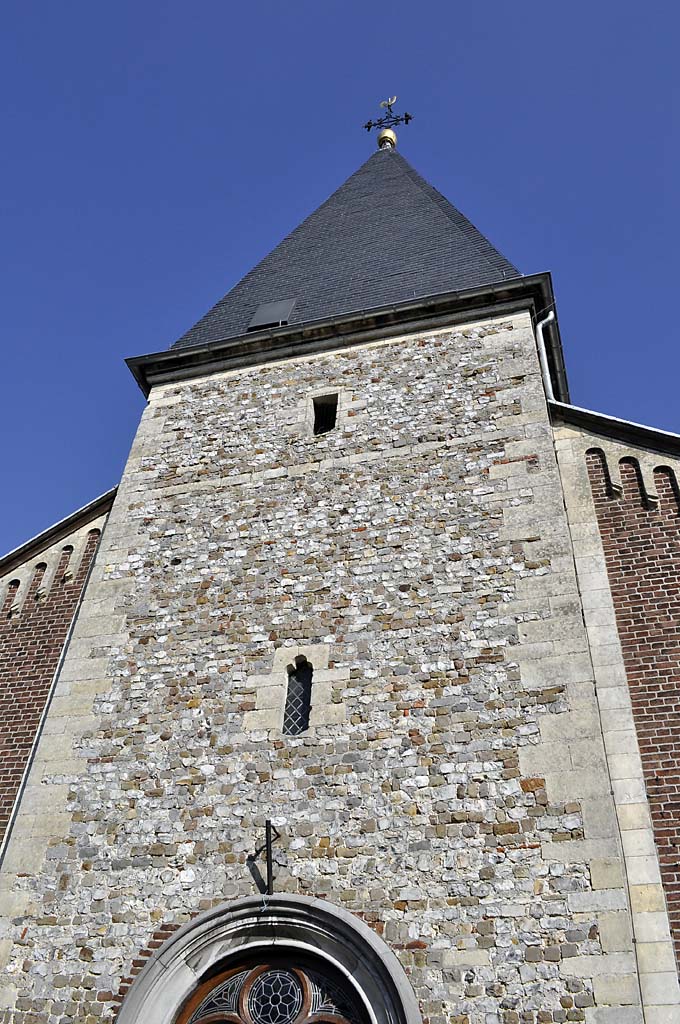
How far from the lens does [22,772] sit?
777 cm

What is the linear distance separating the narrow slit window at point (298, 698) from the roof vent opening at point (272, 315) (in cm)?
469

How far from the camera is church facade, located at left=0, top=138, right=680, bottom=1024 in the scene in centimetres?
580

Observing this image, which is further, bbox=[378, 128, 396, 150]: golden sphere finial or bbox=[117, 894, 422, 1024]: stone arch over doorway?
bbox=[378, 128, 396, 150]: golden sphere finial

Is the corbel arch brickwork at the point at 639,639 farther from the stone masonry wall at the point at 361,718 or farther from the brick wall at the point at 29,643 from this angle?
the brick wall at the point at 29,643

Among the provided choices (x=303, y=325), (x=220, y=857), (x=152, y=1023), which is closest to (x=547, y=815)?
(x=220, y=857)

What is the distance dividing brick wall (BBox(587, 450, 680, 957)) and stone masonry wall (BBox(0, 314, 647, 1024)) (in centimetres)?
54

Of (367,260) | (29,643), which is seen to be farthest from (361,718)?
(367,260)

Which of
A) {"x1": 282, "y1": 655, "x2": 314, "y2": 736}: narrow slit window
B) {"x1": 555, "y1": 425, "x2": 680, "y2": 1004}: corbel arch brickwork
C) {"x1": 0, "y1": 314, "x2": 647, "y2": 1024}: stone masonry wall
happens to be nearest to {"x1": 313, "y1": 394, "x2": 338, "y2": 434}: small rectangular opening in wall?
{"x1": 0, "y1": 314, "x2": 647, "y2": 1024}: stone masonry wall

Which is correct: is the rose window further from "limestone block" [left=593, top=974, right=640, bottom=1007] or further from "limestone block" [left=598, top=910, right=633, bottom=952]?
"limestone block" [left=598, top=910, right=633, bottom=952]

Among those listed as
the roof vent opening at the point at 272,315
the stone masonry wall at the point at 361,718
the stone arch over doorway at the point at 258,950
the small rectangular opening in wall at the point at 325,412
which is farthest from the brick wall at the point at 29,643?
the roof vent opening at the point at 272,315

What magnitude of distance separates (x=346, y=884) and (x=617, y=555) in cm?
334

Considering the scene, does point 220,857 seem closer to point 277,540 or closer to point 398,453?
point 277,540

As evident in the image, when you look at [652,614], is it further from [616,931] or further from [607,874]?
[616,931]

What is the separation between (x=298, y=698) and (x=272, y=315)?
5.38 m
